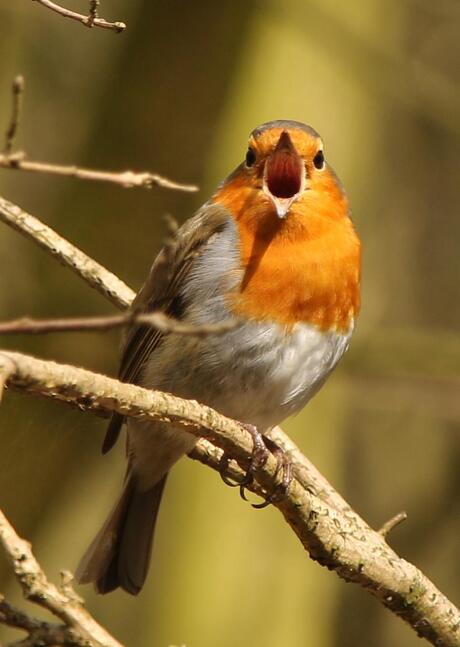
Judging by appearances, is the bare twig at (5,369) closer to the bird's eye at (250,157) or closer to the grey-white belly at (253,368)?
the grey-white belly at (253,368)

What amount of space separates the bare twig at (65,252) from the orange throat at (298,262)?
395 mm

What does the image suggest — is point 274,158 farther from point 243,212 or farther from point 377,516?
point 377,516

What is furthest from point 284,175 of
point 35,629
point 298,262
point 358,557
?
point 35,629

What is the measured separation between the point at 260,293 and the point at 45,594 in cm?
154

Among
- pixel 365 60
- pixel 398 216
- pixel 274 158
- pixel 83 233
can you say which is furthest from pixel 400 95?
pixel 274 158

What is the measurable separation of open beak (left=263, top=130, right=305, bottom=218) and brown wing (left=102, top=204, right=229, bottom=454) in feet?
0.59

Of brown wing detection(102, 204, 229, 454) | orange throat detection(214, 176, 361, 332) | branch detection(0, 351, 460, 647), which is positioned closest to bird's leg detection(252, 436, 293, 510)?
branch detection(0, 351, 460, 647)

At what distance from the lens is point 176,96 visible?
4973 mm

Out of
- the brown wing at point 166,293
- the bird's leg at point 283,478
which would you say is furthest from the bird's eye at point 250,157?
the bird's leg at point 283,478

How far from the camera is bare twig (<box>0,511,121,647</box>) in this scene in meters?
1.96

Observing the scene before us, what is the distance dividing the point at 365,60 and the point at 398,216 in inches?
72.1

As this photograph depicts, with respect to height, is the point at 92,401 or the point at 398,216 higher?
the point at 398,216

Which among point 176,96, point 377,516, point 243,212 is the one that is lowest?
point 377,516

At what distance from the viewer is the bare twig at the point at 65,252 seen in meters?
3.26
